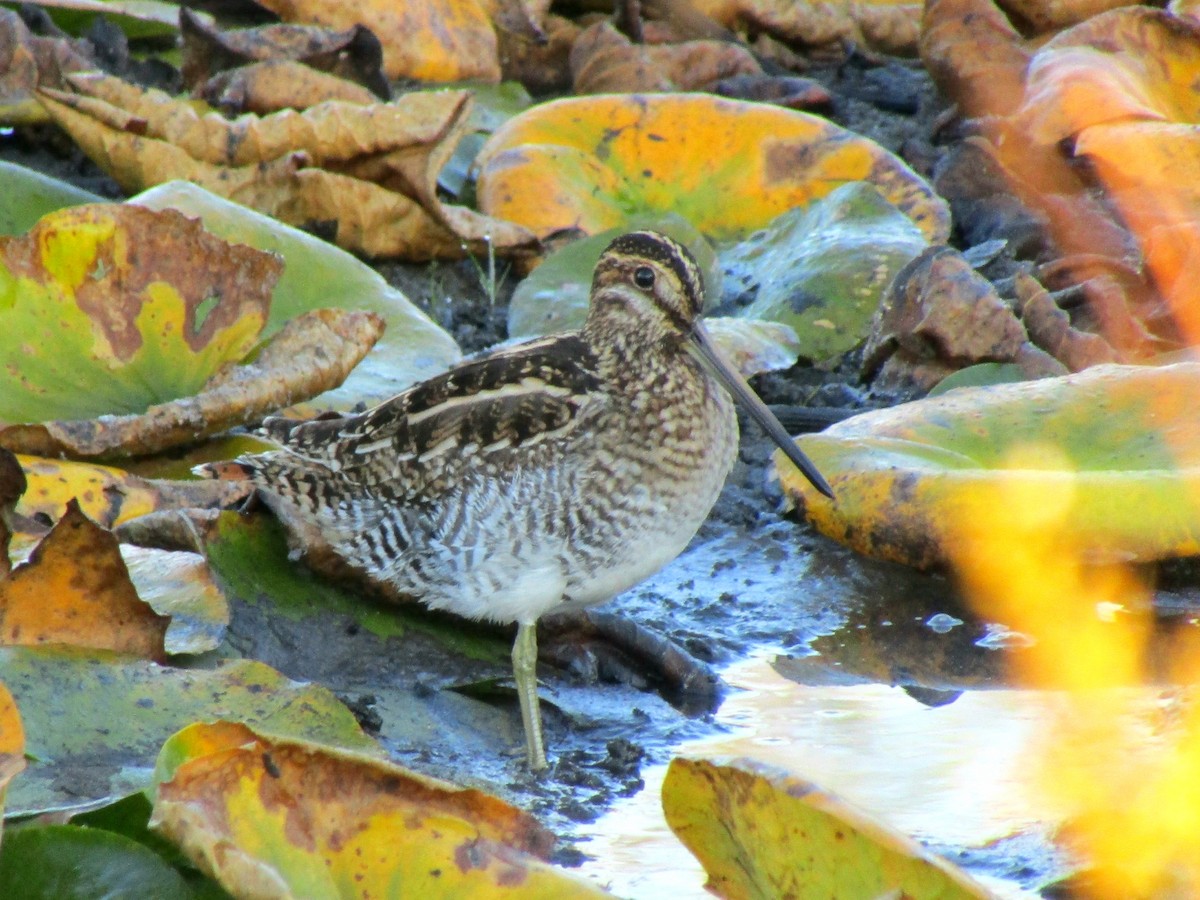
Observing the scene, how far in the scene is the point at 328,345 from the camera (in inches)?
171

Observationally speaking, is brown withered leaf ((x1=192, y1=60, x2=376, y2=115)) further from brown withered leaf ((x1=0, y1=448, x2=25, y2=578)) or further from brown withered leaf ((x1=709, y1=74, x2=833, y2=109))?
brown withered leaf ((x1=0, y1=448, x2=25, y2=578))

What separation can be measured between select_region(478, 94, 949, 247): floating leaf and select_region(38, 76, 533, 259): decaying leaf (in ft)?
0.95

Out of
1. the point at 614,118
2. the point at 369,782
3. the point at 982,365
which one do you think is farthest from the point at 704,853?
the point at 614,118

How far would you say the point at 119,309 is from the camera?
4305mm

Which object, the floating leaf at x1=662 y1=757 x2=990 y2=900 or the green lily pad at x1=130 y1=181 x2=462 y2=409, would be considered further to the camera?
the green lily pad at x1=130 y1=181 x2=462 y2=409

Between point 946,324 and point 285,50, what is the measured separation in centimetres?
281

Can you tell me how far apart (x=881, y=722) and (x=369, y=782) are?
1.85 m

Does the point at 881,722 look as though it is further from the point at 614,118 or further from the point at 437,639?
the point at 614,118

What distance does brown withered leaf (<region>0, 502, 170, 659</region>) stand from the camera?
115 inches

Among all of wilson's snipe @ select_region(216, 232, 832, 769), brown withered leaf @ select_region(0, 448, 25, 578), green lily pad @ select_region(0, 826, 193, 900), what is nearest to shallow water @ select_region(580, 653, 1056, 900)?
wilson's snipe @ select_region(216, 232, 832, 769)

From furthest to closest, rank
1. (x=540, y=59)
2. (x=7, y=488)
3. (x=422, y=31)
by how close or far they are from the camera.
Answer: (x=540, y=59) → (x=422, y=31) → (x=7, y=488)

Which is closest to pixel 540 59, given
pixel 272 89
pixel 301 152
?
pixel 272 89

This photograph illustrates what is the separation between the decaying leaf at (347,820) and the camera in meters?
2.08

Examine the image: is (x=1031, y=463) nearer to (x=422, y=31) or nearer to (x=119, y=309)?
(x=119, y=309)
